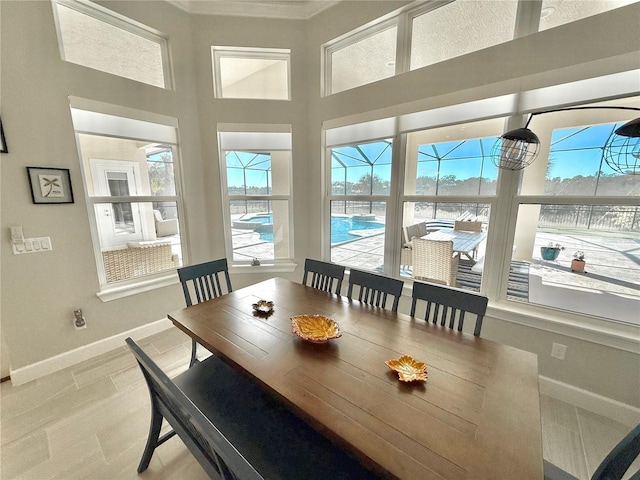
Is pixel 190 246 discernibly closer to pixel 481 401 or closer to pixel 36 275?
pixel 36 275

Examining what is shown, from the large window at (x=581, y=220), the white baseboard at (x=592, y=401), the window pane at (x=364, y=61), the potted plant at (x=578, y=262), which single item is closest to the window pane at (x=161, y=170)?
the window pane at (x=364, y=61)

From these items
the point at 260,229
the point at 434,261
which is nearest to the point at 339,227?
the point at 260,229

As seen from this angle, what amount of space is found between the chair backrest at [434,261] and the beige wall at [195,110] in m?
0.54

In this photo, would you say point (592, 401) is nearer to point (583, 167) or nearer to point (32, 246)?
point (583, 167)

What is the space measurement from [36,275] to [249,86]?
2747mm

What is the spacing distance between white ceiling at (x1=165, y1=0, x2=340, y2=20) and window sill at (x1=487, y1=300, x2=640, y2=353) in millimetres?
3344

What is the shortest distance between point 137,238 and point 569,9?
13.3 ft

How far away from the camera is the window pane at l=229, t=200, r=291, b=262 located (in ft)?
10.6

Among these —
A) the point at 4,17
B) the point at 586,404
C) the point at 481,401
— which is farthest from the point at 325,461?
the point at 4,17

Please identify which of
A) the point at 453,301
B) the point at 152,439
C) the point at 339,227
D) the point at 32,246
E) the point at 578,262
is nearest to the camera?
the point at 152,439

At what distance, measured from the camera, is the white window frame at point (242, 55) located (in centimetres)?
287

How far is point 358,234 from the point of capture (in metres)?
3.05

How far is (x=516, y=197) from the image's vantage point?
202 centimetres

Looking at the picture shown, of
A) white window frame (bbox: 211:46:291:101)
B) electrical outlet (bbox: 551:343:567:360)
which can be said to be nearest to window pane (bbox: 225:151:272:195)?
white window frame (bbox: 211:46:291:101)
